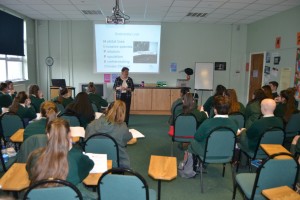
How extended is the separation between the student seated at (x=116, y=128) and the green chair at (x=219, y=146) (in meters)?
1.00

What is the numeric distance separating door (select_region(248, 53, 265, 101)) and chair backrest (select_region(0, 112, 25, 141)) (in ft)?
23.3

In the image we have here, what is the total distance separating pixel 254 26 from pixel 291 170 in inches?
292

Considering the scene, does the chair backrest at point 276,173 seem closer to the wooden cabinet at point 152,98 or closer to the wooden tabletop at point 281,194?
the wooden tabletop at point 281,194

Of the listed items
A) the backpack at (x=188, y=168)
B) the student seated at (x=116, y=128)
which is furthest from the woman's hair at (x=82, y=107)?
the backpack at (x=188, y=168)

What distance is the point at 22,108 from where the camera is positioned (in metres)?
4.20

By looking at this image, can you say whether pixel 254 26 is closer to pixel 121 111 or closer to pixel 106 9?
pixel 106 9

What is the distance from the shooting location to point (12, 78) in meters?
7.57

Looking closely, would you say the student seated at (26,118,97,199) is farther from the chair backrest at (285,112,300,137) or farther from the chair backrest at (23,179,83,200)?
the chair backrest at (285,112,300,137)

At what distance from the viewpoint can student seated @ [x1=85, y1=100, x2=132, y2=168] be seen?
9.30ft

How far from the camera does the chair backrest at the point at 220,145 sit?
10.3 feet

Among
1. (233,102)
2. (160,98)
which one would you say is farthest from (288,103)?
(160,98)

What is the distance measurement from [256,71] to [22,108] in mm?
7201

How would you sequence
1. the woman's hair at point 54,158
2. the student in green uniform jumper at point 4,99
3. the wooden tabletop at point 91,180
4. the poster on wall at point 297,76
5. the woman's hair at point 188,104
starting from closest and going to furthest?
the woman's hair at point 54,158 < the wooden tabletop at point 91,180 < the woman's hair at point 188,104 < the student in green uniform jumper at point 4,99 < the poster on wall at point 297,76

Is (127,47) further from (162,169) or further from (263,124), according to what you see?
(162,169)
